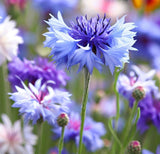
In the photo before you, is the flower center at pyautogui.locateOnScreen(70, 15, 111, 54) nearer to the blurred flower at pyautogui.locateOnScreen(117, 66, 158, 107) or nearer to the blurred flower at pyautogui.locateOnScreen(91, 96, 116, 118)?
the blurred flower at pyautogui.locateOnScreen(117, 66, 158, 107)

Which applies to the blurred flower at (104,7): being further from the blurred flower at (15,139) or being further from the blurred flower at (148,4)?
the blurred flower at (15,139)

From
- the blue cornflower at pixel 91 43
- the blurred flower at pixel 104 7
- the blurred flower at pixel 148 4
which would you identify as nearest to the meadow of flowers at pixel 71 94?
the blue cornflower at pixel 91 43

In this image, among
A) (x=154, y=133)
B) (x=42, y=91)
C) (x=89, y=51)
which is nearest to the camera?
(x=89, y=51)

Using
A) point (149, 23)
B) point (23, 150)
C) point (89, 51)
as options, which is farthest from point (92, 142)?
point (149, 23)

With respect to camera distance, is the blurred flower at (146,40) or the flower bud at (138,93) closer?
the flower bud at (138,93)

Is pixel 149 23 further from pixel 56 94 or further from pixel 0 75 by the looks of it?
pixel 56 94

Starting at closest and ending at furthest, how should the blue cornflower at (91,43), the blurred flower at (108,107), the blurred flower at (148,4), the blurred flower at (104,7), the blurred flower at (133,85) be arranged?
1. the blue cornflower at (91,43)
2. the blurred flower at (133,85)
3. the blurred flower at (108,107)
4. the blurred flower at (148,4)
5. the blurred flower at (104,7)
